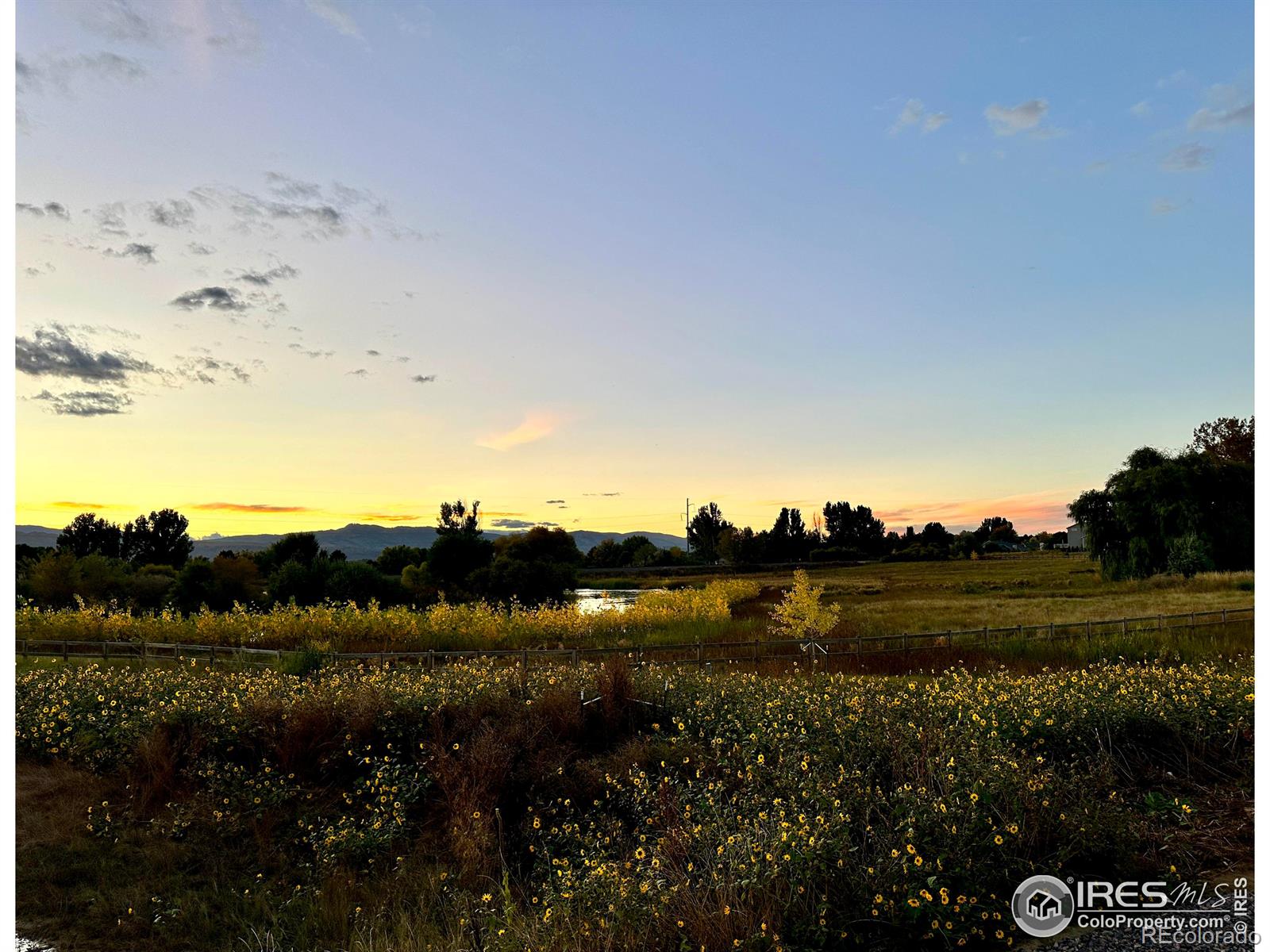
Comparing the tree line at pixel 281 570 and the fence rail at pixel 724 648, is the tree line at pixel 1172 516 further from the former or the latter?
the tree line at pixel 281 570

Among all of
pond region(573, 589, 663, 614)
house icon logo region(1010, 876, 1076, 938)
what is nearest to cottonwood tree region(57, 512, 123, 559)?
pond region(573, 589, 663, 614)

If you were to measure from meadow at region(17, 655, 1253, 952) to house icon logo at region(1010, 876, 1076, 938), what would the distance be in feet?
0.38

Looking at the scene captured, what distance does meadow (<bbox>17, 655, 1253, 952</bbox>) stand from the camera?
5434 millimetres

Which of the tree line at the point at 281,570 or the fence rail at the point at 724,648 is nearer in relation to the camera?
the fence rail at the point at 724,648

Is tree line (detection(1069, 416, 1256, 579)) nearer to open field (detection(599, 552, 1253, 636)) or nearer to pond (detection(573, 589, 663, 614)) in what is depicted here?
open field (detection(599, 552, 1253, 636))

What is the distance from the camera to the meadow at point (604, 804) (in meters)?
5.43

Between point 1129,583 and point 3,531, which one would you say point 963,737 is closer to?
point 3,531

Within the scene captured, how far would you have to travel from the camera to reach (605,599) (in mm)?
29641

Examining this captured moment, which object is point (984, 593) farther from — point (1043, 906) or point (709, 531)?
point (1043, 906)

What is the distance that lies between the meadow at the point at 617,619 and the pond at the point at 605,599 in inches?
25.3

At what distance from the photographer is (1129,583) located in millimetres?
32656

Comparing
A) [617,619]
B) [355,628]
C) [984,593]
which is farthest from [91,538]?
[984,593]

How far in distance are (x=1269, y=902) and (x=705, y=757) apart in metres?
4.87

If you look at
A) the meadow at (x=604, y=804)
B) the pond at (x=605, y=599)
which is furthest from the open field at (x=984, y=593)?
the meadow at (x=604, y=804)
